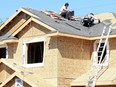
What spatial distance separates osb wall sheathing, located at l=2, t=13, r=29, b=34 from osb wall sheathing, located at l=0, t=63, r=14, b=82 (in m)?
3.10

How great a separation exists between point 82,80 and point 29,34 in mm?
4787

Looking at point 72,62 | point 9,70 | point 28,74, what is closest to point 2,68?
point 9,70

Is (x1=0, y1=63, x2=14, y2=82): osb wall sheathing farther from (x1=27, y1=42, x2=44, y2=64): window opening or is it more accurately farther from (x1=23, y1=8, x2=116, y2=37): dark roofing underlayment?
(x1=23, y1=8, x2=116, y2=37): dark roofing underlayment

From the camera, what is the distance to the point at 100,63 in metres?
26.5

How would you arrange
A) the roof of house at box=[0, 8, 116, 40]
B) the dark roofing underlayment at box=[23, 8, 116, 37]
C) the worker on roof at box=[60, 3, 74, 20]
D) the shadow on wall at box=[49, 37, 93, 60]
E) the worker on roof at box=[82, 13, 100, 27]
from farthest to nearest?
the worker on roof at box=[60, 3, 74, 20] → the worker on roof at box=[82, 13, 100, 27] → the dark roofing underlayment at box=[23, 8, 116, 37] → the roof of house at box=[0, 8, 116, 40] → the shadow on wall at box=[49, 37, 93, 60]

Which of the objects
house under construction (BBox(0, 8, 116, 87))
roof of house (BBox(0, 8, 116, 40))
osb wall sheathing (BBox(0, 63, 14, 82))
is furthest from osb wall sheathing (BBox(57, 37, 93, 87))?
osb wall sheathing (BBox(0, 63, 14, 82))

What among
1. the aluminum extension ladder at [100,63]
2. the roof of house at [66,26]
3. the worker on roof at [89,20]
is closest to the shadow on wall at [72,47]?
the roof of house at [66,26]

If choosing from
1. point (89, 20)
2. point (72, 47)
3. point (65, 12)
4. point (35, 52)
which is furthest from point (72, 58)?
point (65, 12)

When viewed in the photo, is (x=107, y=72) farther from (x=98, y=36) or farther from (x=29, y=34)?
(x=29, y=34)

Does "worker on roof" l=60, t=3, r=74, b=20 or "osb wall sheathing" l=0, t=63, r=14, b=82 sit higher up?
"worker on roof" l=60, t=3, r=74, b=20

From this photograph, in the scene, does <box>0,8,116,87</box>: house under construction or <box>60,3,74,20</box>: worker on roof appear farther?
<box>60,3,74,20</box>: worker on roof

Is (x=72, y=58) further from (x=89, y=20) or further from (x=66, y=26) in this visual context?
(x=89, y=20)

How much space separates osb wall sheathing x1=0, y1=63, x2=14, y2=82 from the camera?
2731 cm

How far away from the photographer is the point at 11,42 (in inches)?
1117
